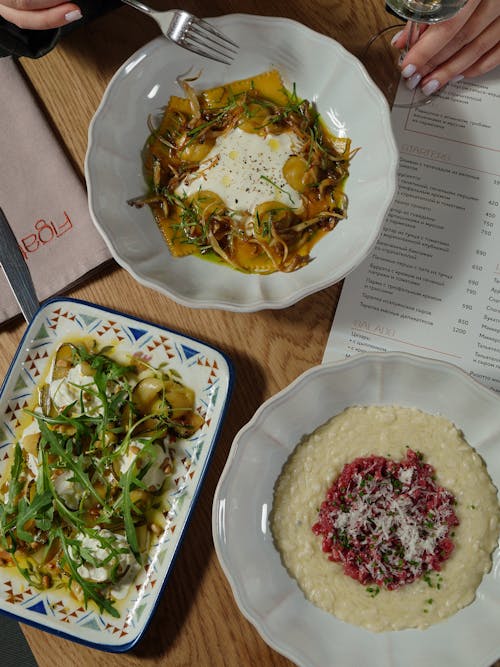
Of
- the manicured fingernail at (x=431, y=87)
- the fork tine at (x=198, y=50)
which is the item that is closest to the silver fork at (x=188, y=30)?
the fork tine at (x=198, y=50)

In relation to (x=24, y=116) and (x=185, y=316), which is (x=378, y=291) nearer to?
(x=185, y=316)

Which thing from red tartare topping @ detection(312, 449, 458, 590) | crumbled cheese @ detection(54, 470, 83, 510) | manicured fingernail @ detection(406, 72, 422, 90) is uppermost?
manicured fingernail @ detection(406, 72, 422, 90)

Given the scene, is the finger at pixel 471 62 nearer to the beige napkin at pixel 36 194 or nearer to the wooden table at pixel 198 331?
the wooden table at pixel 198 331

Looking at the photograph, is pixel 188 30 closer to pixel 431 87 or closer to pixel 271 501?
pixel 431 87

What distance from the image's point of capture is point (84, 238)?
158cm

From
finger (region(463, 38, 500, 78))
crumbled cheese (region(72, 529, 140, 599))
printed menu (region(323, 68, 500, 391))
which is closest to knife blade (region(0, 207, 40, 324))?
crumbled cheese (region(72, 529, 140, 599))

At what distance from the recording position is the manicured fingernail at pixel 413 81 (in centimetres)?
153

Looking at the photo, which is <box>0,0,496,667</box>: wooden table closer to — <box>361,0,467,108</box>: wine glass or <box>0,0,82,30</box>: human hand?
<box>361,0,467,108</box>: wine glass

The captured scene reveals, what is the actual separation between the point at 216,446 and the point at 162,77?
0.88m

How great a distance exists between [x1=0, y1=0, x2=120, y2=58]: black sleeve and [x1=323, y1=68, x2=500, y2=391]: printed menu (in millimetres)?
767

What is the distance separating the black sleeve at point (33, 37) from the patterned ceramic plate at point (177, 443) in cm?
57

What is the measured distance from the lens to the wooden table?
152 centimetres

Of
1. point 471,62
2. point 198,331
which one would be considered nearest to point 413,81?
point 471,62

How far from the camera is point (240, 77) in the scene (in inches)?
61.1
